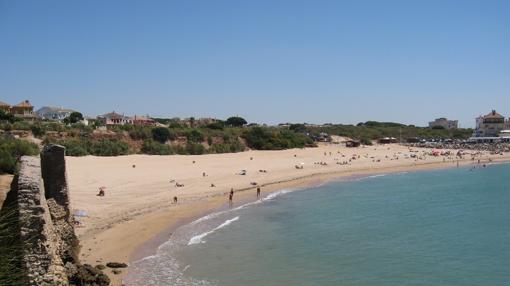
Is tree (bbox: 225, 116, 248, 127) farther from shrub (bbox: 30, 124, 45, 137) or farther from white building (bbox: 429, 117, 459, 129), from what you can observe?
white building (bbox: 429, 117, 459, 129)

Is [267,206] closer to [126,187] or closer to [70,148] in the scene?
[126,187]

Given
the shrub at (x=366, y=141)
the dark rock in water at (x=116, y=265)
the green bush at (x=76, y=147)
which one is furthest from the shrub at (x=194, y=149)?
the shrub at (x=366, y=141)

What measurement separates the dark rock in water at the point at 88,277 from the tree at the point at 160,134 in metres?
41.7

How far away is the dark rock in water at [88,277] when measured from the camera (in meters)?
12.7

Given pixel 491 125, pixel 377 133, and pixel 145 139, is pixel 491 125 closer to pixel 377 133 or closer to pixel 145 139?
pixel 377 133

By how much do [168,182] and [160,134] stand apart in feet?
74.1

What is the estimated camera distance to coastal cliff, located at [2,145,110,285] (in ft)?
32.3

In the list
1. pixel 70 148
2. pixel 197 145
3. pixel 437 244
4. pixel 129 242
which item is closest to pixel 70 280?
pixel 129 242

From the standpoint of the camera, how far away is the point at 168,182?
34.1 m

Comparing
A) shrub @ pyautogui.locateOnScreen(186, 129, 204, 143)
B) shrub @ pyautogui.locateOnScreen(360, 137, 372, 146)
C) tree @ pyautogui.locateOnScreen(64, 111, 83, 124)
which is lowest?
shrub @ pyautogui.locateOnScreen(360, 137, 372, 146)

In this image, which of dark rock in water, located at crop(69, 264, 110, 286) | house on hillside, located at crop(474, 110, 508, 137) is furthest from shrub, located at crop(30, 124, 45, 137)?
house on hillside, located at crop(474, 110, 508, 137)

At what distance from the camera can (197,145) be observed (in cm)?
5550

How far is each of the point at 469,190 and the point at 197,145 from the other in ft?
93.9

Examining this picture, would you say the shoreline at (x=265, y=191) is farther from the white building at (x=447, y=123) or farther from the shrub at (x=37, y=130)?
the white building at (x=447, y=123)
